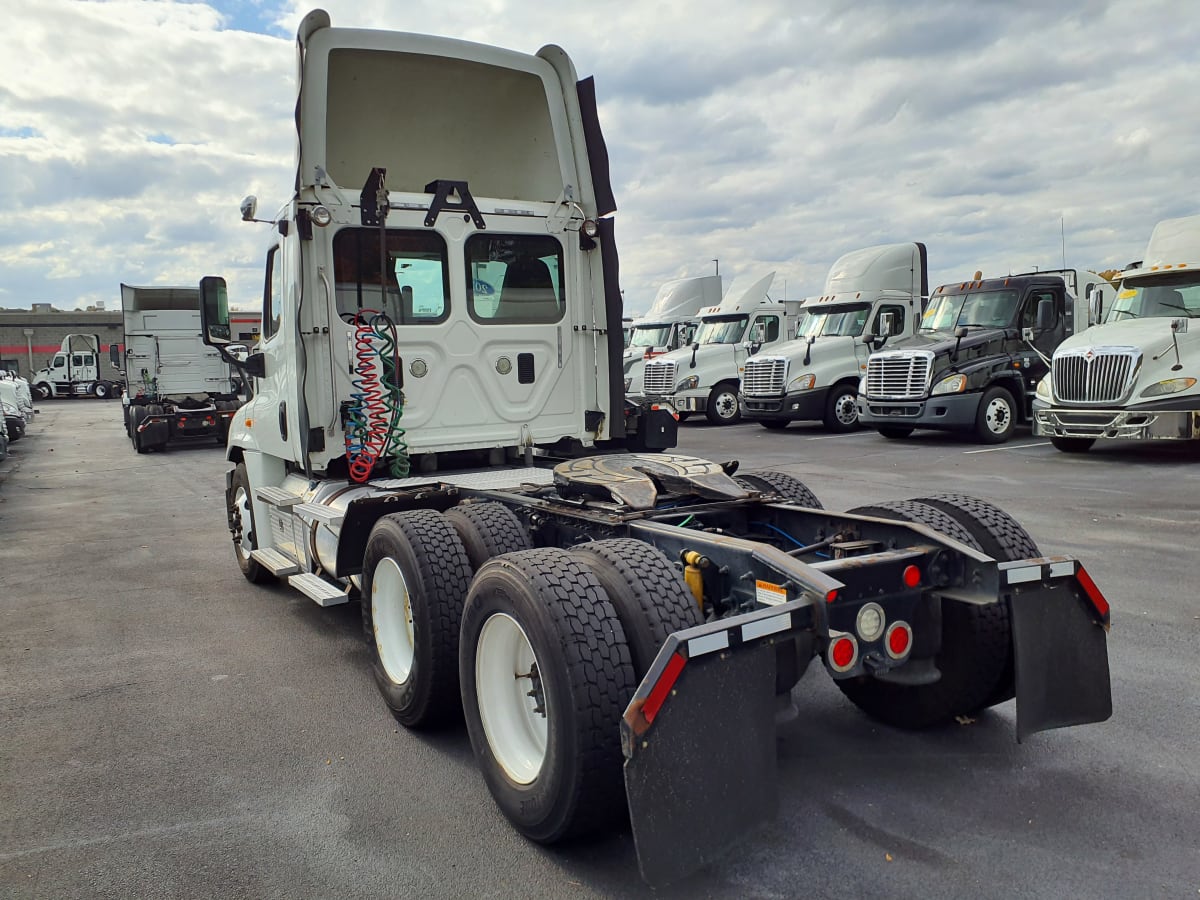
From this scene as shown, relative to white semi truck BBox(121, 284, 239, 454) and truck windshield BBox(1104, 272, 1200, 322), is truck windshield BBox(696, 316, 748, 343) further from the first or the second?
white semi truck BBox(121, 284, 239, 454)

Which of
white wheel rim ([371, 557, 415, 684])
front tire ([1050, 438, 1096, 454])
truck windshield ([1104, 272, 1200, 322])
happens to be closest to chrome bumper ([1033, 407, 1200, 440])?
front tire ([1050, 438, 1096, 454])

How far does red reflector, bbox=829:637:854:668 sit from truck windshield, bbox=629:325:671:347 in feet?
70.4

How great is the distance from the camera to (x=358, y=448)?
5.60 metres

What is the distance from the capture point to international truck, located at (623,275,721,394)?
2309cm

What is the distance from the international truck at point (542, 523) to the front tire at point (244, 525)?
3cm

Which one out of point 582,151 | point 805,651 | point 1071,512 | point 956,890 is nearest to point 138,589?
point 582,151

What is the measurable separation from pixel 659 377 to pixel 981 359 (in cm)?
810

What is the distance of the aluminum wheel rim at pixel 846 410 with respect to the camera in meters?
18.0

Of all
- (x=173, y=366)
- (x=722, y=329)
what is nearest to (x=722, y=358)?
(x=722, y=329)

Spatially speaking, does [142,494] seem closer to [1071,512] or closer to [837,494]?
[837,494]

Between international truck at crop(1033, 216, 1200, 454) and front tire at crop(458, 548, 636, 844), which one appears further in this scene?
international truck at crop(1033, 216, 1200, 454)

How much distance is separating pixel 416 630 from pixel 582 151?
3.63m

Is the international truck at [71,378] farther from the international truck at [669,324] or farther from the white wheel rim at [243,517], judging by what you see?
the white wheel rim at [243,517]

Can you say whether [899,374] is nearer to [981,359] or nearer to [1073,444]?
[981,359]
